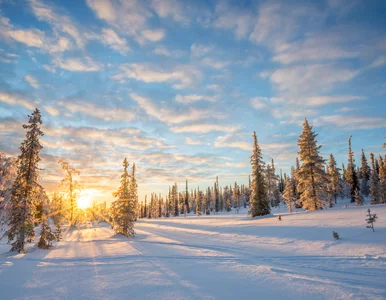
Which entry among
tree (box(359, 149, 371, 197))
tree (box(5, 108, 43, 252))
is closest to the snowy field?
tree (box(5, 108, 43, 252))

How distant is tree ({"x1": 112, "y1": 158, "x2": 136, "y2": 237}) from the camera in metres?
26.8

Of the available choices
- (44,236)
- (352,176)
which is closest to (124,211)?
(44,236)

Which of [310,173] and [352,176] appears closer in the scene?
[310,173]

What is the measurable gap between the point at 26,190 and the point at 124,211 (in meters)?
11.9

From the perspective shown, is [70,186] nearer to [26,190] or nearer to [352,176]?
[26,190]

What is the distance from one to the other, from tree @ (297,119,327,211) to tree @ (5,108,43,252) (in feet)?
112

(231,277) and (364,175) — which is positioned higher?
(364,175)

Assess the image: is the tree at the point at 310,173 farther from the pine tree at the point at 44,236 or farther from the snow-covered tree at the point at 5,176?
the snow-covered tree at the point at 5,176

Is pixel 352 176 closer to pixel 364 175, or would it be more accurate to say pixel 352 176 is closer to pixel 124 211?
pixel 364 175

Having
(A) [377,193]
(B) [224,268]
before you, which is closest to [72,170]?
(B) [224,268]

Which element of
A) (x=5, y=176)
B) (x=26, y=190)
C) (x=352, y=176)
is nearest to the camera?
(x=26, y=190)

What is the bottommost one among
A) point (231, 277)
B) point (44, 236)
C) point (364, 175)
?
point (44, 236)

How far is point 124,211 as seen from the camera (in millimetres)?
27484

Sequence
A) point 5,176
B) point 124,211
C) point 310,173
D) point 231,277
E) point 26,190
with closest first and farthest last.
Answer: point 231,277 < point 26,190 < point 5,176 < point 124,211 < point 310,173
